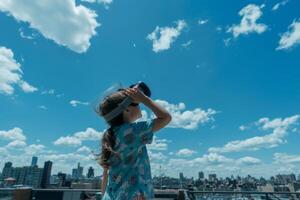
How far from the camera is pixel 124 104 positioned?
111 centimetres

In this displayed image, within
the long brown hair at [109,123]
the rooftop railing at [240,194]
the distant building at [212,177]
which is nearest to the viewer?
the long brown hair at [109,123]

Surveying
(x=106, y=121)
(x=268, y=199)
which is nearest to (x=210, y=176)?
(x=268, y=199)

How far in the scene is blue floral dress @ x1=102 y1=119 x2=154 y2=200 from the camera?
1.01 metres

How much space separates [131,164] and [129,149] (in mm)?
64

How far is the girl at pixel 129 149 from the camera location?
40.2 inches

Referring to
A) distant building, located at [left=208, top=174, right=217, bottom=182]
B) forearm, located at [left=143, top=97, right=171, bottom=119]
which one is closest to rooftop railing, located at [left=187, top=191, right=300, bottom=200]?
forearm, located at [left=143, top=97, right=171, bottom=119]

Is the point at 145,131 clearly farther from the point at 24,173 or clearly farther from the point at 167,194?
the point at 24,173

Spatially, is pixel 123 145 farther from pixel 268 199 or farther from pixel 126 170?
pixel 268 199

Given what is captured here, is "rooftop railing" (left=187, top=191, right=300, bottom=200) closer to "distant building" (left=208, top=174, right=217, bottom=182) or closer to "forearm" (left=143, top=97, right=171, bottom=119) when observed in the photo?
"forearm" (left=143, top=97, right=171, bottom=119)

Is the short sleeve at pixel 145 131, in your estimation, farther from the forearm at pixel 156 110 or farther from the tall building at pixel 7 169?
the tall building at pixel 7 169

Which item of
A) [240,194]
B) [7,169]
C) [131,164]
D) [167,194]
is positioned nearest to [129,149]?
[131,164]

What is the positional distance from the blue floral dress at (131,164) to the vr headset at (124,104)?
0.07 metres

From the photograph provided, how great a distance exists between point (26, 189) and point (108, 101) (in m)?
5.65

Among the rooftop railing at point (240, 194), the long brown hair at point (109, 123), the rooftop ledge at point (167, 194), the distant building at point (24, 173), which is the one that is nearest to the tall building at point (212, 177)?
the distant building at point (24, 173)
